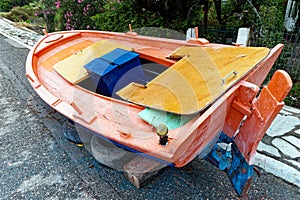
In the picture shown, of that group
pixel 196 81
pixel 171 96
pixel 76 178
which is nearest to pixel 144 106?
pixel 171 96

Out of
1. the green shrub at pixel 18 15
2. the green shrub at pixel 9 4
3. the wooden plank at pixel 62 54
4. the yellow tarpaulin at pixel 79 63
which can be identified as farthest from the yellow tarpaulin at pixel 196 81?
the green shrub at pixel 9 4

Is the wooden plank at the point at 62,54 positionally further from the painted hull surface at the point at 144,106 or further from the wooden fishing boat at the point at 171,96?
the wooden fishing boat at the point at 171,96

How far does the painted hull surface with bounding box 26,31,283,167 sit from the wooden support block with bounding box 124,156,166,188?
1.18 ft

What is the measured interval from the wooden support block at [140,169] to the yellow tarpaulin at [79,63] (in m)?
1.02

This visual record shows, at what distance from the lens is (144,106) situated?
177 cm

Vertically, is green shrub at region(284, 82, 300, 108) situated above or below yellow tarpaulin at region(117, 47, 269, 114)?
below

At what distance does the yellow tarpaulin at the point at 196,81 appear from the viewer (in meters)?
1.59

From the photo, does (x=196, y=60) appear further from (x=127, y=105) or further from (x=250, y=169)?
(x=250, y=169)

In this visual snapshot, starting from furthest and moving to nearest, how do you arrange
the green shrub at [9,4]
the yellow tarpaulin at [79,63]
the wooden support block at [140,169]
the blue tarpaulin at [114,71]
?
the green shrub at [9,4]
the yellow tarpaulin at [79,63]
the blue tarpaulin at [114,71]
the wooden support block at [140,169]

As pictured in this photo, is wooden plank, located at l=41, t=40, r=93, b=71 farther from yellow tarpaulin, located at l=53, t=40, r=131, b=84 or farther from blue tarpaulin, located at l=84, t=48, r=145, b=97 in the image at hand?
blue tarpaulin, located at l=84, t=48, r=145, b=97

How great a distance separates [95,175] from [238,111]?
1.48 m

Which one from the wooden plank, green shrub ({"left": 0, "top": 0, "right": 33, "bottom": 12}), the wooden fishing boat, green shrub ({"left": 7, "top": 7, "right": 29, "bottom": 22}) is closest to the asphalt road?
the wooden fishing boat

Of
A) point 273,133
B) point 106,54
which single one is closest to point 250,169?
point 273,133

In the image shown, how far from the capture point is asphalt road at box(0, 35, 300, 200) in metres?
2.00
